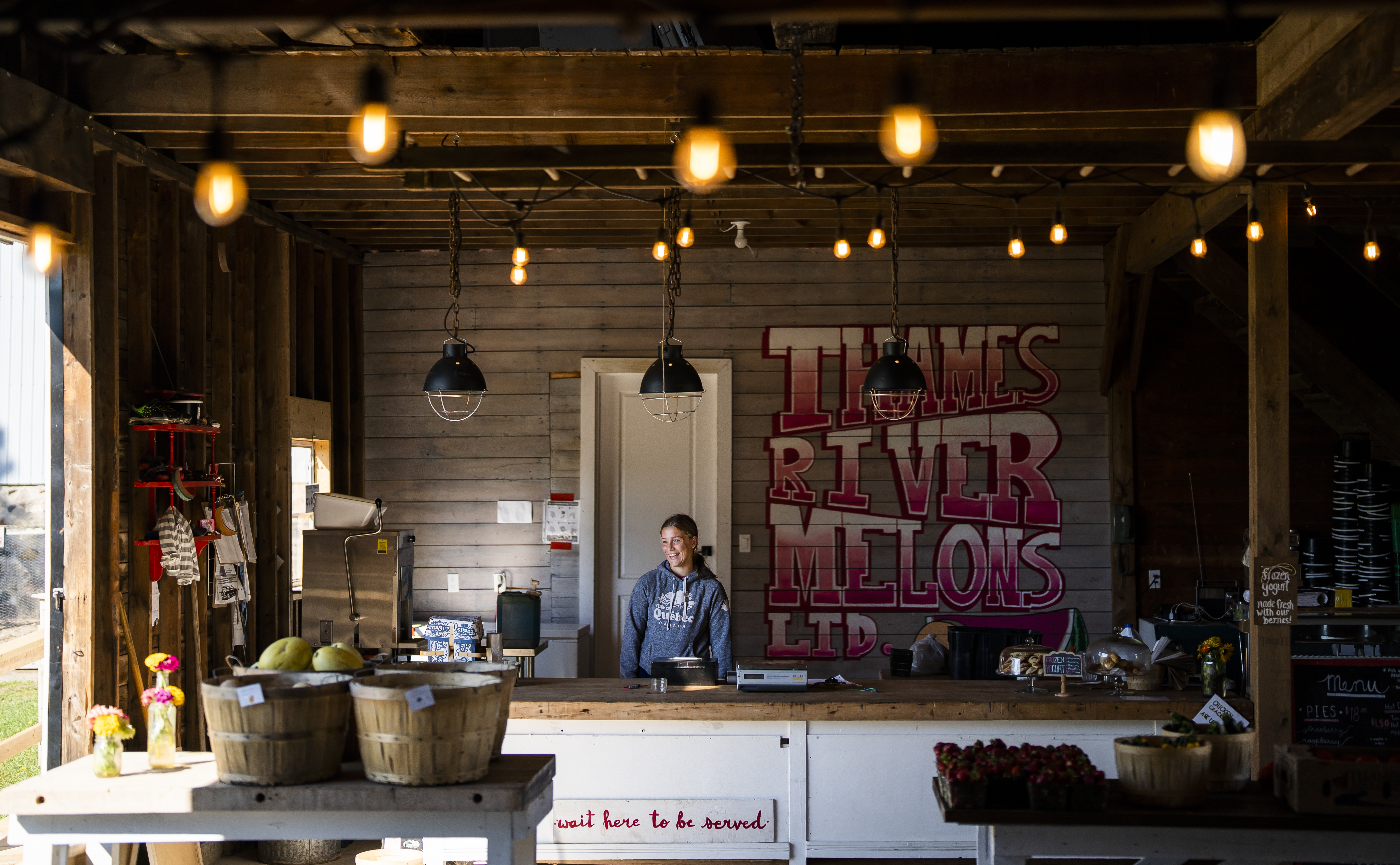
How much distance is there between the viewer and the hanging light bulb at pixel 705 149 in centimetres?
286

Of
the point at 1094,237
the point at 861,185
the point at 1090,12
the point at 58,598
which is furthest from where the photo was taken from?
the point at 1094,237

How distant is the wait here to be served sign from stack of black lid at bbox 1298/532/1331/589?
13.8ft

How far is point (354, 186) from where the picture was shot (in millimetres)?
5688

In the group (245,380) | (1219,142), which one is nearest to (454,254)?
(245,380)

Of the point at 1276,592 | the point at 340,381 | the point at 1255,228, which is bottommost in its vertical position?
the point at 1276,592

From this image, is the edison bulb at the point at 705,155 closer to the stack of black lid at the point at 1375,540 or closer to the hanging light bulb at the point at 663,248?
the hanging light bulb at the point at 663,248

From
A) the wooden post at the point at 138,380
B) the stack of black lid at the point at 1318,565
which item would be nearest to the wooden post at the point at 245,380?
the wooden post at the point at 138,380

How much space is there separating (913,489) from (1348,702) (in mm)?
2789

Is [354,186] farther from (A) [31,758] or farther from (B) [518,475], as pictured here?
(A) [31,758]

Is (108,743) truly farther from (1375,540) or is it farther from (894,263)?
(1375,540)

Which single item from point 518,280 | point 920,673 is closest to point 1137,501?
point 920,673

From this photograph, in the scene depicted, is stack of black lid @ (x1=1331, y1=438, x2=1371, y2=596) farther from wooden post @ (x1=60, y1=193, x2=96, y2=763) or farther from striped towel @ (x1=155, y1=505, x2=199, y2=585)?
wooden post @ (x1=60, y1=193, x2=96, y2=763)

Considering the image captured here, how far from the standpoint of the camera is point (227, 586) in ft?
17.8

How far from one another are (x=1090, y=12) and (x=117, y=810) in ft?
10.3
